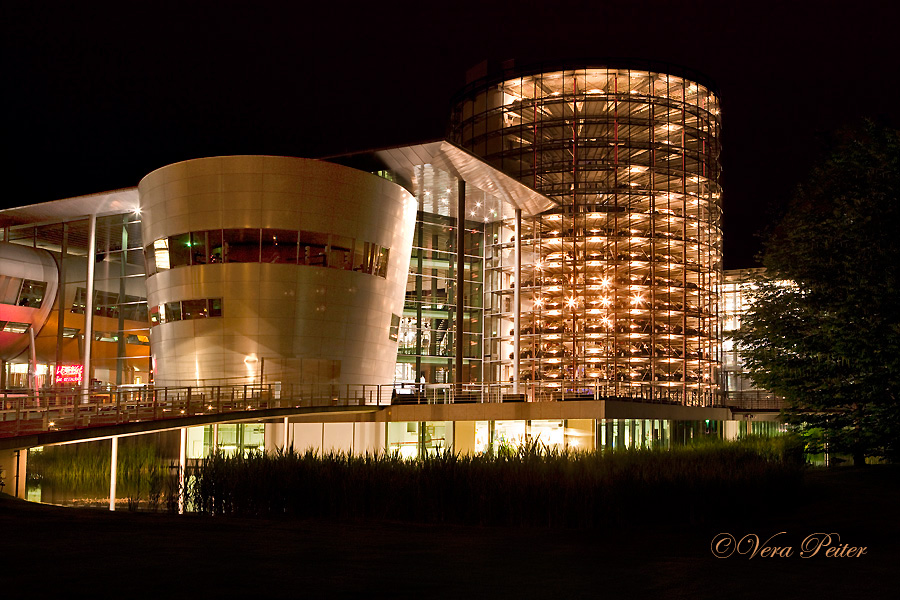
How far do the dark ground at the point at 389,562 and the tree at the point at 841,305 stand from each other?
1394 cm

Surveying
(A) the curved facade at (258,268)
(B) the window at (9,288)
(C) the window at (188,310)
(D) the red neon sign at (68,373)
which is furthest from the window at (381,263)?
(B) the window at (9,288)

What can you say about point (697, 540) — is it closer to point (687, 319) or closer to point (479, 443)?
point (479, 443)

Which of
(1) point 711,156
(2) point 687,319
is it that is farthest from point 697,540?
(1) point 711,156

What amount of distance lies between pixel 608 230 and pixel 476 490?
139 feet

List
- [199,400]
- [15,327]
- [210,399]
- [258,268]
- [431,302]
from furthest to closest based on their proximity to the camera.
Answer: [431,302], [15,327], [258,268], [210,399], [199,400]

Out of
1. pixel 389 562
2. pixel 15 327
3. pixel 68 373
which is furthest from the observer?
pixel 15 327

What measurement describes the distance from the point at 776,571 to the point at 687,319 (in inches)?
1911

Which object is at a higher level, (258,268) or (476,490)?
(258,268)

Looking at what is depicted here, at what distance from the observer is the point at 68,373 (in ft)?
140

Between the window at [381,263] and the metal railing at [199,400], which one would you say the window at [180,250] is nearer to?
the metal railing at [199,400]

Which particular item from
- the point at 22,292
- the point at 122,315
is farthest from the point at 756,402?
the point at 22,292

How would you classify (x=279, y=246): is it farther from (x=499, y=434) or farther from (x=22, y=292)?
(x=22, y=292)

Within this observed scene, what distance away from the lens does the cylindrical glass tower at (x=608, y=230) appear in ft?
186

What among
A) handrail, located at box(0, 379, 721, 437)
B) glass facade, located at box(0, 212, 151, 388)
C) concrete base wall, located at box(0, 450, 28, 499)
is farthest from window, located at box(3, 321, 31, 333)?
concrete base wall, located at box(0, 450, 28, 499)
